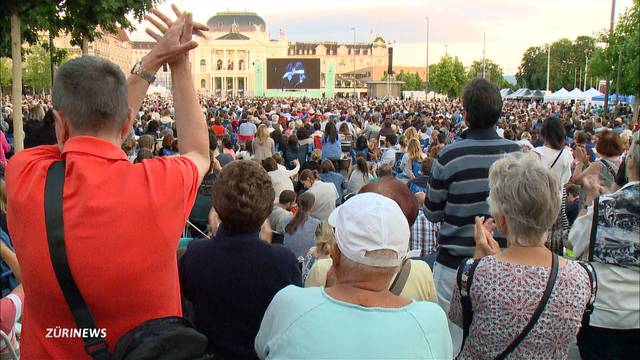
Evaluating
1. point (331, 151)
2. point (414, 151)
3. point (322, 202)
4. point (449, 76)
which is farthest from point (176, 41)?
point (449, 76)

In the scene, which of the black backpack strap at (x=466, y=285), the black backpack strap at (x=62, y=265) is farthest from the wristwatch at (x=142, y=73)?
the black backpack strap at (x=466, y=285)

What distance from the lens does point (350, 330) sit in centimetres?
186

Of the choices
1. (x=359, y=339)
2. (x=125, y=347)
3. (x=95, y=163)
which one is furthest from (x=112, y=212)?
(x=359, y=339)

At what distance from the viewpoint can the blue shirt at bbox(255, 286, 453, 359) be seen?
1.84 m

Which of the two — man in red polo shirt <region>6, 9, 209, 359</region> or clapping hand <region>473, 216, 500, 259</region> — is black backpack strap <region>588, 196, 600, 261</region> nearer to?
clapping hand <region>473, 216, 500, 259</region>

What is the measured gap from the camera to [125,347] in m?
1.84

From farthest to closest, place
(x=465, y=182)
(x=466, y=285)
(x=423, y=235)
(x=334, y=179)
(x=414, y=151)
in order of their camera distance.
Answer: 1. (x=414, y=151)
2. (x=334, y=179)
3. (x=423, y=235)
4. (x=465, y=182)
5. (x=466, y=285)

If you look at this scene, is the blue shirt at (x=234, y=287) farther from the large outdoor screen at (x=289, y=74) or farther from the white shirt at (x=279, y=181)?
the large outdoor screen at (x=289, y=74)

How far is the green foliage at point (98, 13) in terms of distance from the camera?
11.7m

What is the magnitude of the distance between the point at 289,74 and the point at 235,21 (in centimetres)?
8454

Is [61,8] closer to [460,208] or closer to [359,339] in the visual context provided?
[460,208]

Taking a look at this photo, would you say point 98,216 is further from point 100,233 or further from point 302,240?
point 302,240

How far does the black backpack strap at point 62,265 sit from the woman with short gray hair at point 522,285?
1.48m

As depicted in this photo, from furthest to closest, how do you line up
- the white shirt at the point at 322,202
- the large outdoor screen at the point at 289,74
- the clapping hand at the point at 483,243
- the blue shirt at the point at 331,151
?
the large outdoor screen at the point at 289,74 < the blue shirt at the point at 331,151 < the white shirt at the point at 322,202 < the clapping hand at the point at 483,243
